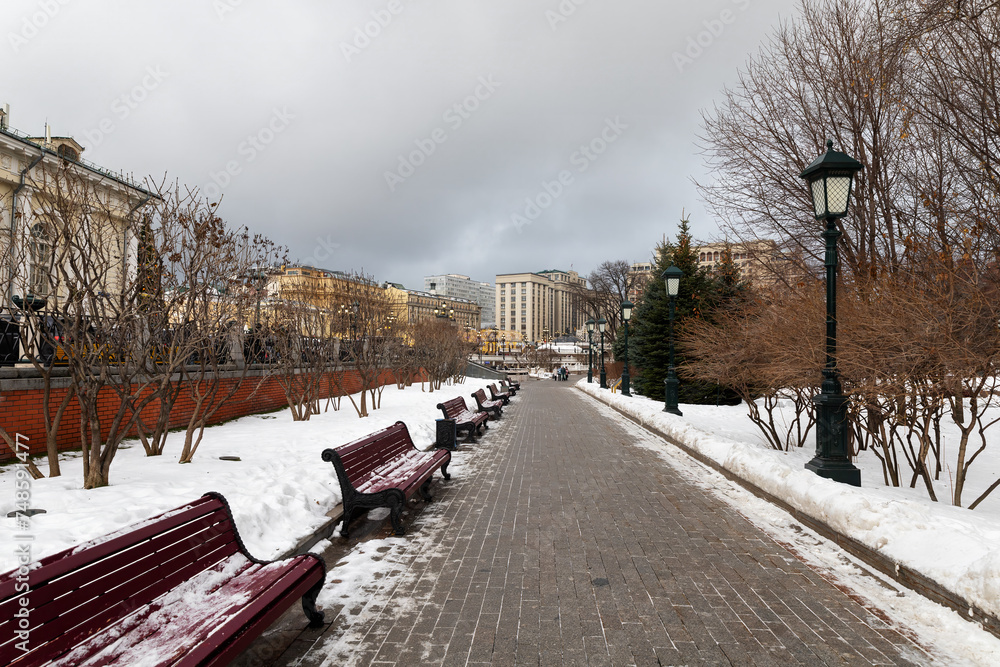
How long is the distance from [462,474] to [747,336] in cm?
673

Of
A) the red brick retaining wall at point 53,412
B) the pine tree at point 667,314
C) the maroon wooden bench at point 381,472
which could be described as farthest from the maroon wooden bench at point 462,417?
the pine tree at point 667,314

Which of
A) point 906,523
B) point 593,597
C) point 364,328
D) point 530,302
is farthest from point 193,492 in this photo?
point 530,302

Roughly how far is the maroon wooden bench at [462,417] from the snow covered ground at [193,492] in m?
2.67

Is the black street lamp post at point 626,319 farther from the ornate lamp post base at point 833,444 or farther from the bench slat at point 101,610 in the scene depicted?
the bench slat at point 101,610

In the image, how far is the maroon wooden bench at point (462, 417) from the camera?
38.4 feet

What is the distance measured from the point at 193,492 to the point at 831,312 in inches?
309

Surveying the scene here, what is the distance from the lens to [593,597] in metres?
4.02

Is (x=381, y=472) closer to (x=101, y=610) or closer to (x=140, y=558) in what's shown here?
(x=140, y=558)

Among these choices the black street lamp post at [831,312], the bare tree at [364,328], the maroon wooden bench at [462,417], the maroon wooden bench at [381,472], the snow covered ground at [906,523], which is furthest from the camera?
the bare tree at [364,328]

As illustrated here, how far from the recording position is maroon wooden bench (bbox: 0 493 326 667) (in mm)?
2305

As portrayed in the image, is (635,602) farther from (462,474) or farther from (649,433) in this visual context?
(649,433)

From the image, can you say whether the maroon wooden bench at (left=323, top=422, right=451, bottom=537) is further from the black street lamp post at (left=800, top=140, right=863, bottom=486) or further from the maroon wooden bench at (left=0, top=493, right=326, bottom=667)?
Answer: the black street lamp post at (left=800, top=140, right=863, bottom=486)

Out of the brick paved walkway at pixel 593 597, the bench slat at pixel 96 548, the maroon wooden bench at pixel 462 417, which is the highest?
the bench slat at pixel 96 548

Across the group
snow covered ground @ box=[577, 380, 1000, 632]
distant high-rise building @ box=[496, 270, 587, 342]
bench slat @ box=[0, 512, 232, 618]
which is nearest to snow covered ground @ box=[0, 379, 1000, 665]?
snow covered ground @ box=[577, 380, 1000, 632]
